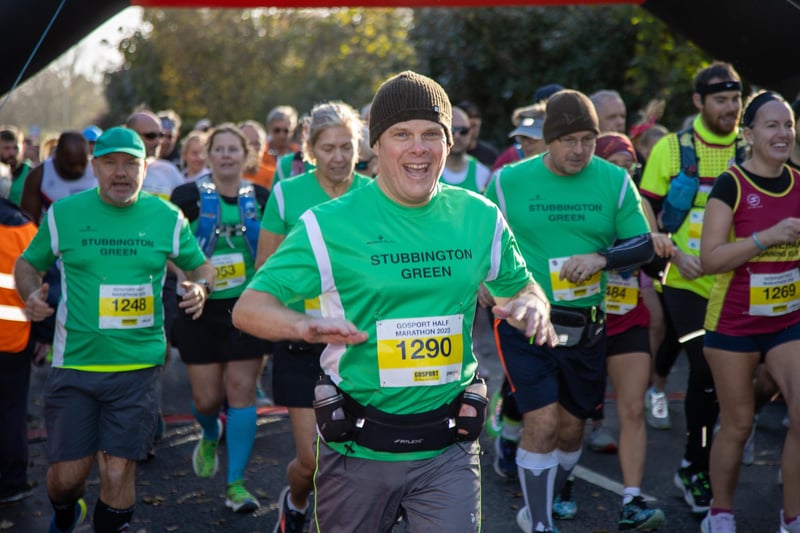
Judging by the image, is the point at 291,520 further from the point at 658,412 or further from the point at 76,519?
the point at 658,412

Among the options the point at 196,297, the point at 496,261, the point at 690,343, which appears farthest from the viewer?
the point at 690,343

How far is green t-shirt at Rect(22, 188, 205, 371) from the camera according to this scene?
5062 mm

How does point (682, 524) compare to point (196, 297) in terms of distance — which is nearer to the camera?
point (196, 297)

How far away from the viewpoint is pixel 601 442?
7344mm

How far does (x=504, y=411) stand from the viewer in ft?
22.6

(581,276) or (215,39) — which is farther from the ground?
(215,39)

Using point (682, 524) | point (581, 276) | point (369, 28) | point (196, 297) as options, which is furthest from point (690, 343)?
point (369, 28)

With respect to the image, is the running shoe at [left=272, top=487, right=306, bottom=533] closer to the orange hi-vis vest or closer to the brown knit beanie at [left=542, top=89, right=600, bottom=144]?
the orange hi-vis vest

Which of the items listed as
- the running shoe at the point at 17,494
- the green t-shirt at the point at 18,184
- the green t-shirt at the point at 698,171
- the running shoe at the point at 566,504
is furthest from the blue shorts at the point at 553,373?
the green t-shirt at the point at 18,184

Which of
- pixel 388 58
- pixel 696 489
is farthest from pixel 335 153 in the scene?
pixel 388 58

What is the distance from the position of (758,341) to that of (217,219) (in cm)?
316

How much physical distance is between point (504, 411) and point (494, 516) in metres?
0.99

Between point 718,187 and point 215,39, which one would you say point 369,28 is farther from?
point 718,187

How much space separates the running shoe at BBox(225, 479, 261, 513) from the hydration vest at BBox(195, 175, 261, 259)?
138cm
